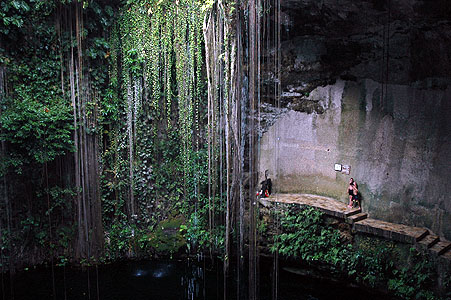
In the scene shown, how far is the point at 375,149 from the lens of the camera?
670cm

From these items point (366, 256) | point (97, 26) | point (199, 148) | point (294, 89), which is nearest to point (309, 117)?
point (294, 89)

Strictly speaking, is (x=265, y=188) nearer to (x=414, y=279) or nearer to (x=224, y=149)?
(x=224, y=149)

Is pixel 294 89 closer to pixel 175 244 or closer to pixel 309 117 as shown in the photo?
pixel 309 117

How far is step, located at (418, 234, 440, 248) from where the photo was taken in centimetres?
562

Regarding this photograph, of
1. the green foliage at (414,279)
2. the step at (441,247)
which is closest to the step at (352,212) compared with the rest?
the green foliage at (414,279)

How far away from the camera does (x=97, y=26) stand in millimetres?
7156

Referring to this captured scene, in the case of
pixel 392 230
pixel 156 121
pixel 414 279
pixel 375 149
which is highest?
pixel 156 121

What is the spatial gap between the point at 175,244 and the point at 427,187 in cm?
460

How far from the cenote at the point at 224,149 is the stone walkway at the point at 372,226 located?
1.4 inches

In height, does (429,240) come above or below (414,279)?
above

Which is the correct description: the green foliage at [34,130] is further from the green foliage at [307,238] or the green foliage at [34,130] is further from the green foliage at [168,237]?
the green foliage at [307,238]

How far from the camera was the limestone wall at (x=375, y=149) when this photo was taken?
595 cm

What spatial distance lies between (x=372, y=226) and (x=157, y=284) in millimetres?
3694

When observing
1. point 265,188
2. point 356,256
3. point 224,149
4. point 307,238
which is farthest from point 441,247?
point 224,149
